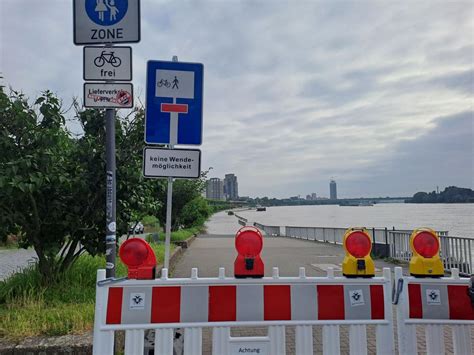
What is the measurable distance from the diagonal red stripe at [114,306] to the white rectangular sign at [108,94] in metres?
1.60

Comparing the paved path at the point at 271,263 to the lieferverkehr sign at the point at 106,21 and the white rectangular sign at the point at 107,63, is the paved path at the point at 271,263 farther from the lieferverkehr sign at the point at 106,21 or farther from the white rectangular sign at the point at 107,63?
the lieferverkehr sign at the point at 106,21

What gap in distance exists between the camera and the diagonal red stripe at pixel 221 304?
2.97 m

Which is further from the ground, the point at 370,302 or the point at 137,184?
the point at 137,184

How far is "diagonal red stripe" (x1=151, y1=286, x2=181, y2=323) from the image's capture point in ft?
9.62

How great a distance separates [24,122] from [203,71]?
2462 millimetres

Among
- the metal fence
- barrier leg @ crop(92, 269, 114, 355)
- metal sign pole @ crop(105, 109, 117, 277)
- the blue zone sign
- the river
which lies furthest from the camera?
the river

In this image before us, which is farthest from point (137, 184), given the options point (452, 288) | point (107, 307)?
point (452, 288)

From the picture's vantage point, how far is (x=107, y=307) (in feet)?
9.48

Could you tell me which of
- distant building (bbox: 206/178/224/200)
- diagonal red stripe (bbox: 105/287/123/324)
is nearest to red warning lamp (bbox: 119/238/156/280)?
diagonal red stripe (bbox: 105/287/123/324)

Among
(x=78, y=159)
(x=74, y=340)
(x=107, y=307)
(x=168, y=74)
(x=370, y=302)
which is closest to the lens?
(x=107, y=307)

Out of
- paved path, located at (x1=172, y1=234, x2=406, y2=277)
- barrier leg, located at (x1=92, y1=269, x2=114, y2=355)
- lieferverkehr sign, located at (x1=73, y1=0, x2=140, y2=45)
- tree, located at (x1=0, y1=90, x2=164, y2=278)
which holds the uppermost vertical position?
lieferverkehr sign, located at (x1=73, y1=0, x2=140, y2=45)

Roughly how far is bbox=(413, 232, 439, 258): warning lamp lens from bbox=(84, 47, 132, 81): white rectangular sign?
2.76 meters

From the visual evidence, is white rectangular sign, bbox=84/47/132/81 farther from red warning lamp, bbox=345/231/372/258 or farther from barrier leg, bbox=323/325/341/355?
barrier leg, bbox=323/325/341/355

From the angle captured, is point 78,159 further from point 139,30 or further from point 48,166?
point 139,30
